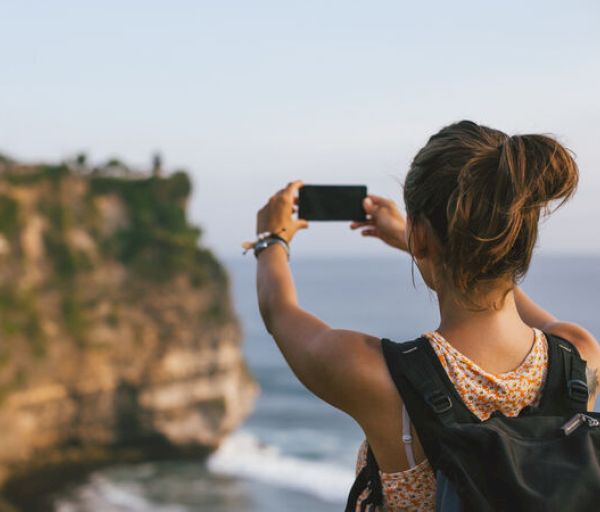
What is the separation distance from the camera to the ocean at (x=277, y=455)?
28297 mm

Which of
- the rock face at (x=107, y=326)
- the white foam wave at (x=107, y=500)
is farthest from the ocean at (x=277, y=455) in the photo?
the rock face at (x=107, y=326)

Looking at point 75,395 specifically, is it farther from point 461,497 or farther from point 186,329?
point 461,497

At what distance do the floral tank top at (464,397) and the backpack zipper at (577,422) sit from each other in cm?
10

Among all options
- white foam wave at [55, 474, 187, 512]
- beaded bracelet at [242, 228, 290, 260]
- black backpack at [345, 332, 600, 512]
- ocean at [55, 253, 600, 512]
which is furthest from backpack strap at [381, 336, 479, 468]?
white foam wave at [55, 474, 187, 512]

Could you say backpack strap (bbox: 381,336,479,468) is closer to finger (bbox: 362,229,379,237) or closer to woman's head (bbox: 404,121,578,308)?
woman's head (bbox: 404,121,578,308)

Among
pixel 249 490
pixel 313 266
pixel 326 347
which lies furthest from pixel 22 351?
pixel 313 266

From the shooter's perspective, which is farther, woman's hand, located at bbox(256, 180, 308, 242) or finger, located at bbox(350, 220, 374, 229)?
finger, located at bbox(350, 220, 374, 229)

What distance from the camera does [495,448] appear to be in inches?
44.8

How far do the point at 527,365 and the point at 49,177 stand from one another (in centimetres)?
2714

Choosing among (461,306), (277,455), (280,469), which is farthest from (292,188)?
(277,455)

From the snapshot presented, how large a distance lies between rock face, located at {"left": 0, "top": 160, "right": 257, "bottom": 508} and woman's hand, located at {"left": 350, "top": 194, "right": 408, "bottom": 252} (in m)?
24.1

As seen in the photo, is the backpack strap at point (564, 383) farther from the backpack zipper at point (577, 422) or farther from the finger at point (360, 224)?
the finger at point (360, 224)

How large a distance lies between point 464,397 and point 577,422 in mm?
155

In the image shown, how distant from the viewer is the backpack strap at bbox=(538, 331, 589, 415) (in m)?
1.29
